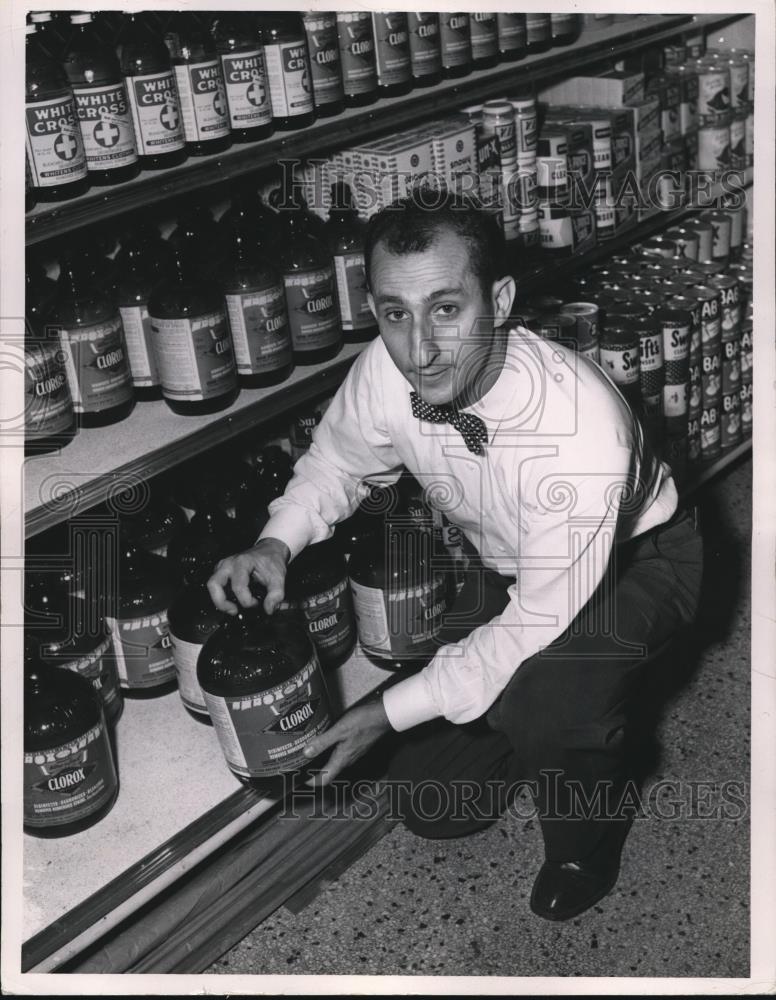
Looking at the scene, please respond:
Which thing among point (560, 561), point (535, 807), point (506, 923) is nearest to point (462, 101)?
point (560, 561)

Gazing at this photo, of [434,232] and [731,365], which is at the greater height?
[434,232]

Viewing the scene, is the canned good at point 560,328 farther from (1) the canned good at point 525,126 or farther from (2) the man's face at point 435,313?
(2) the man's face at point 435,313

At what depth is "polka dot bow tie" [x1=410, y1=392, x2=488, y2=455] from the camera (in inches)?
79.3

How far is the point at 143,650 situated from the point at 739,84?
2.66 meters

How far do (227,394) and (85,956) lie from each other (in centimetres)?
105

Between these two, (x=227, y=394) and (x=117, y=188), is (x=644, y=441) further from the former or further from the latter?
(x=117, y=188)

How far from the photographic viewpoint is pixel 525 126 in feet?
9.43

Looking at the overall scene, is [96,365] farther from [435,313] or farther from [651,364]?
[651,364]

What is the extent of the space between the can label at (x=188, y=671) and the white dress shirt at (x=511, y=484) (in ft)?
0.89

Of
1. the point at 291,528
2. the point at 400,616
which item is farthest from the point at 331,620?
the point at 291,528

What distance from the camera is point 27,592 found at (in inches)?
76.3

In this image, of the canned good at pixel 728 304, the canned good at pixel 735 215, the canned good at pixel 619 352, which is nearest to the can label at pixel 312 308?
the canned good at pixel 619 352

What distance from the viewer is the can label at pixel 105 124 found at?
1.82 meters

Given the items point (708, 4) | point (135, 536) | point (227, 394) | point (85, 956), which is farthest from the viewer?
point (135, 536)
